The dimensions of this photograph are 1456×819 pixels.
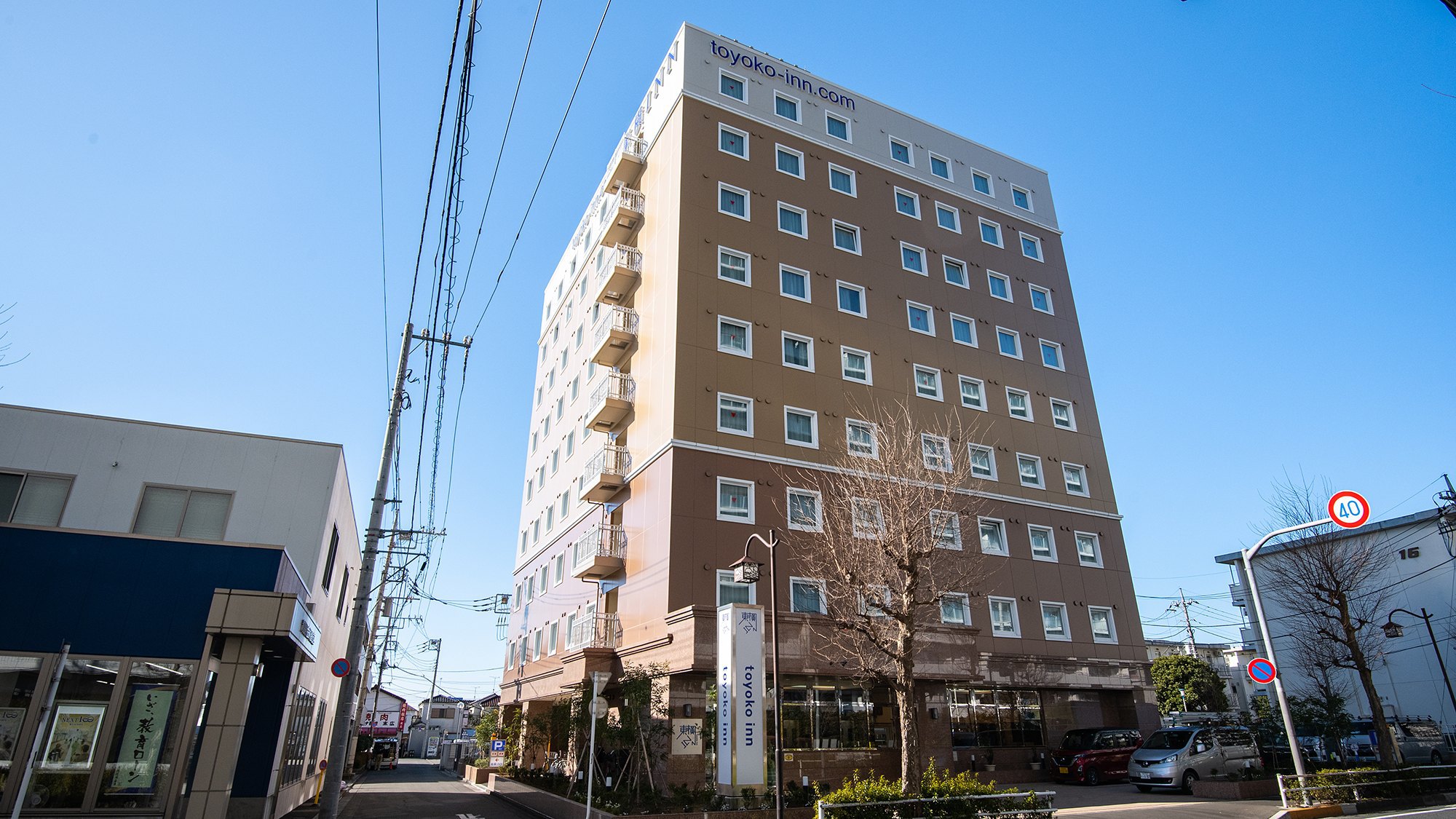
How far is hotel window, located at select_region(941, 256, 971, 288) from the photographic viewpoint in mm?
33250

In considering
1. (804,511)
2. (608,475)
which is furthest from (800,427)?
(608,475)

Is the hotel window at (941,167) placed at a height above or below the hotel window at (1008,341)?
above

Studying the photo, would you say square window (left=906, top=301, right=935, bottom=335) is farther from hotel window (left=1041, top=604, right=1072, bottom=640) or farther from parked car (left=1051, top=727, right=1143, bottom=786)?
parked car (left=1051, top=727, right=1143, bottom=786)

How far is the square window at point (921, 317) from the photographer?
30906 mm

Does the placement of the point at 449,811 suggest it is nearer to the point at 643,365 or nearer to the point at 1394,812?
the point at 643,365

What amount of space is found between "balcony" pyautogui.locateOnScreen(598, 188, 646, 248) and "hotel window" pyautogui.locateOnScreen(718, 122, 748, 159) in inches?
157

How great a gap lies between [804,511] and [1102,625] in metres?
13.8

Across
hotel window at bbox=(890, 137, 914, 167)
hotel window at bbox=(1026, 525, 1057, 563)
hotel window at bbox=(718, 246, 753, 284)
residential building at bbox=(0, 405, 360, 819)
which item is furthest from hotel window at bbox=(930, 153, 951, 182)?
residential building at bbox=(0, 405, 360, 819)

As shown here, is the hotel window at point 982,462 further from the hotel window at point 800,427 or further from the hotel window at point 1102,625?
the hotel window at point 800,427

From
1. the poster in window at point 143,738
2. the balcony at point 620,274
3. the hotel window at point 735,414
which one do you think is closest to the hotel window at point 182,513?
the poster in window at point 143,738

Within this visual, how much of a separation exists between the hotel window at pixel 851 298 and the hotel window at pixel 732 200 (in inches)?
185

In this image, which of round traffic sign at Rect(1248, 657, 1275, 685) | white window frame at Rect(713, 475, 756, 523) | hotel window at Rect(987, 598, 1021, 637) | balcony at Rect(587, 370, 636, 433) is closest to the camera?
round traffic sign at Rect(1248, 657, 1275, 685)

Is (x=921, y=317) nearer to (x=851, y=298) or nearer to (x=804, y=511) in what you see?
(x=851, y=298)

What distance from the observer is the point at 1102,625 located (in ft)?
97.2
